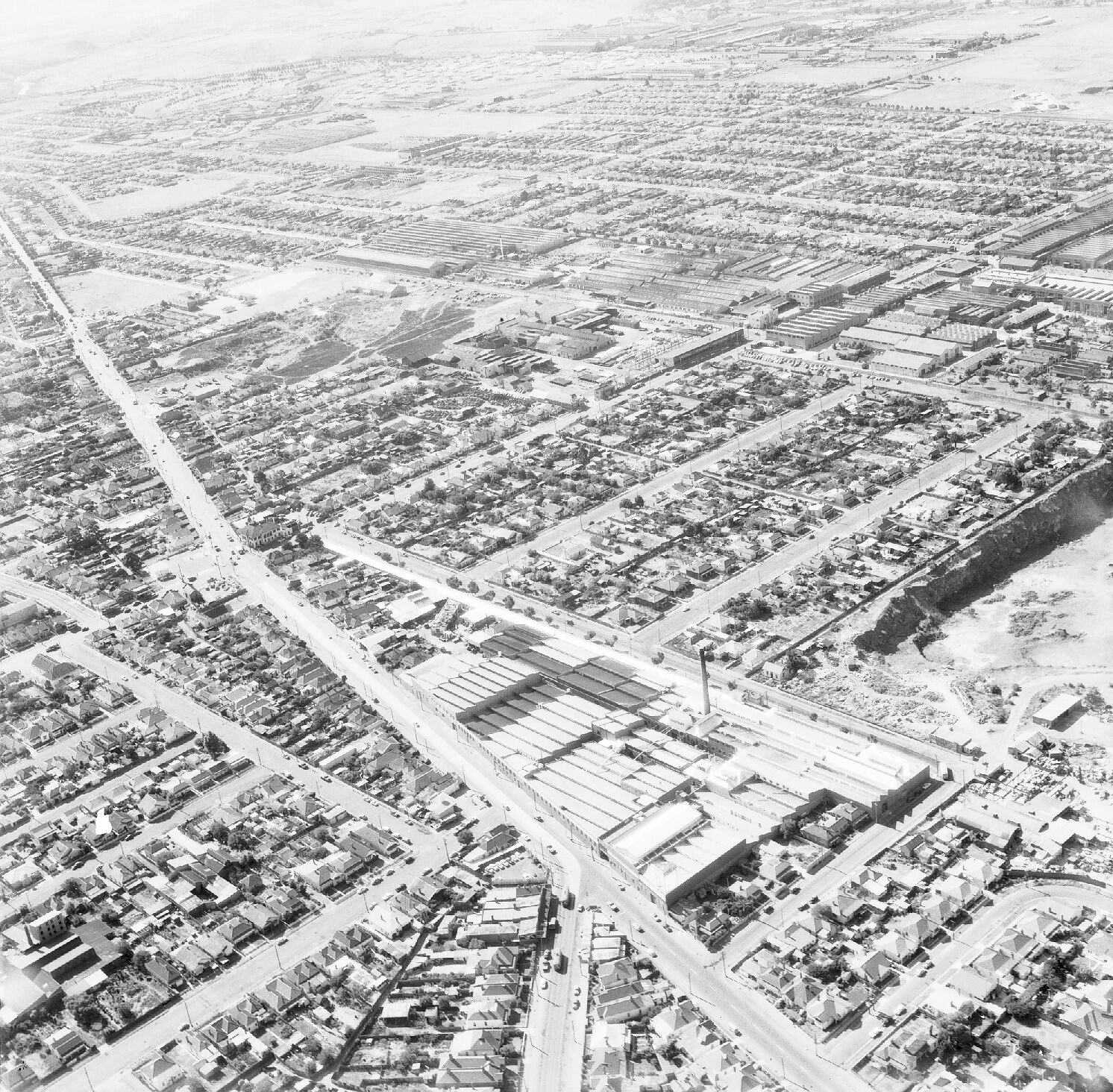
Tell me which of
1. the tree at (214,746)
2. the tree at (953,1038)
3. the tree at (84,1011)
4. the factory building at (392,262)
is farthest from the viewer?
the factory building at (392,262)

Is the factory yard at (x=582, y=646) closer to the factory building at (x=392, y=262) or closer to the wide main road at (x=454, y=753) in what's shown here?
the wide main road at (x=454, y=753)

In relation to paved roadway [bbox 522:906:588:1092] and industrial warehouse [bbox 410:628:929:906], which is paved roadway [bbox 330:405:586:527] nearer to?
industrial warehouse [bbox 410:628:929:906]

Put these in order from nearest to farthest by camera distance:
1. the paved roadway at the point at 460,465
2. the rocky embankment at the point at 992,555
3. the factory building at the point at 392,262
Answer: the rocky embankment at the point at 992,555 < the paved roadway at the point at 460,465 < the factory building at the point at 392,262

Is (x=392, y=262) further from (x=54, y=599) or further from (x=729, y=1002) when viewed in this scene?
(x=729, y=1002)

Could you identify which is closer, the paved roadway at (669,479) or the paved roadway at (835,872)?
the paved roadway at (835,872)

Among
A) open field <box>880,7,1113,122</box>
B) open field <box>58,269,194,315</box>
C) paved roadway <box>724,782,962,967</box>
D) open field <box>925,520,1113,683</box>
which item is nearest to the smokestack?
paved roadway <box>724,782,962,967</box>

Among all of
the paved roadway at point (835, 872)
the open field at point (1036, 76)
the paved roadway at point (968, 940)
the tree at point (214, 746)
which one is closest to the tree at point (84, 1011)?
the tree at point (214, 746)

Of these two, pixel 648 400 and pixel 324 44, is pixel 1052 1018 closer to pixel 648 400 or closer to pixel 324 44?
pixel 648 400

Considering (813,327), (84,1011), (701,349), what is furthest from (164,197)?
(84,1011)
